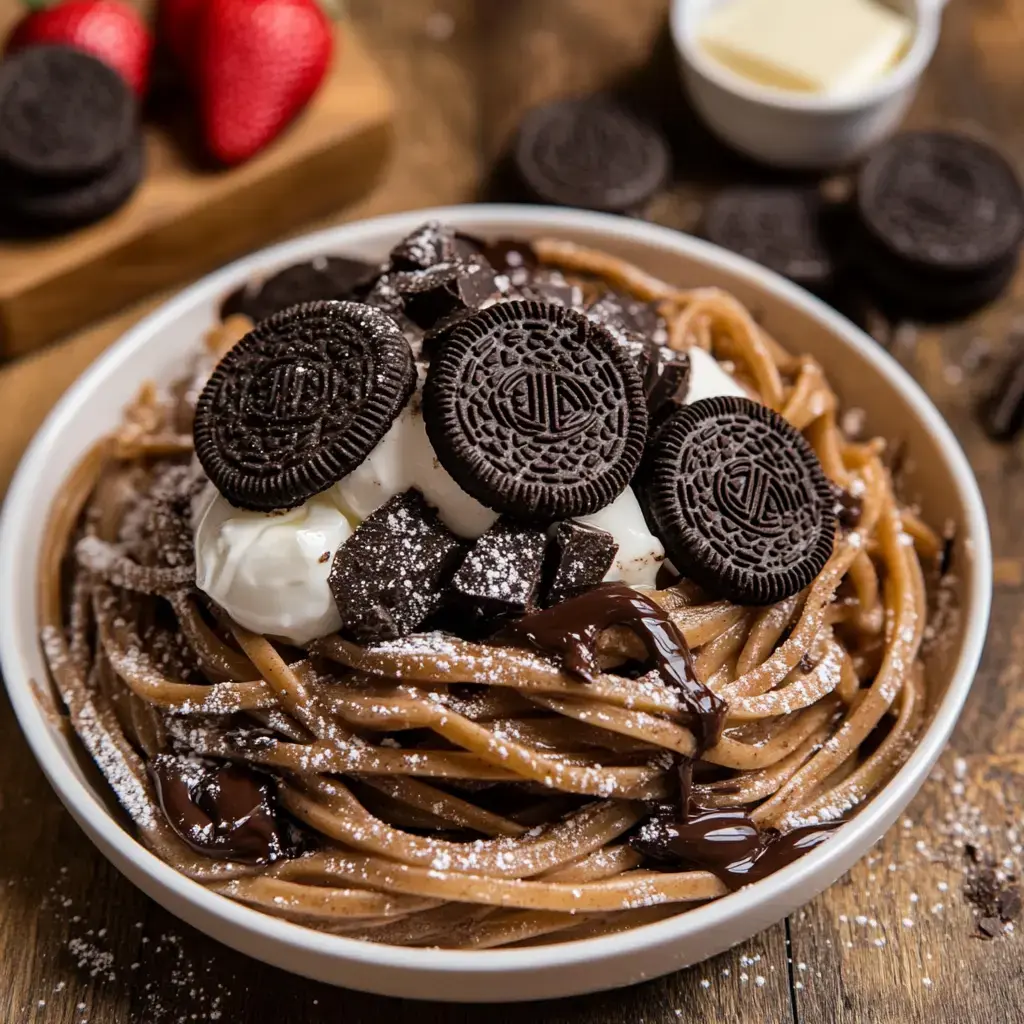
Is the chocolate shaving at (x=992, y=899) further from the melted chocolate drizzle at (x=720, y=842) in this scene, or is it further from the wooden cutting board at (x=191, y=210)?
the wooden cutting board at (x=191, y=210)

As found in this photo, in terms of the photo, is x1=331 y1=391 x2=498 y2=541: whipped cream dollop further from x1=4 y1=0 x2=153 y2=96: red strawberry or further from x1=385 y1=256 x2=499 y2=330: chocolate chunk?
x1=4 y1=0 x2=153 y2=96: red strawberry

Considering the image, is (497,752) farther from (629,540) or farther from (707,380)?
(707,380)

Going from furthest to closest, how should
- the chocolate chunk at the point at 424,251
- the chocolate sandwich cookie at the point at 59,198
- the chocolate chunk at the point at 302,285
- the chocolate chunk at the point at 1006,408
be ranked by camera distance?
the chocolate sandwich cookie at the point at 59,198, the chocolate chunk at the point at 1006,408, the chocolate chunk at the point at 302,285, the chocolate chunk at the point at 424,251

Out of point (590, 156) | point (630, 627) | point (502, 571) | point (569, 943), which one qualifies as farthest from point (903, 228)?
point (569, 943)

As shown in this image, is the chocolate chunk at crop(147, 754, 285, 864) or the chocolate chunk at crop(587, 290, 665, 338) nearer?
the chocolate chunk at crop(147, 754, 285, 864)

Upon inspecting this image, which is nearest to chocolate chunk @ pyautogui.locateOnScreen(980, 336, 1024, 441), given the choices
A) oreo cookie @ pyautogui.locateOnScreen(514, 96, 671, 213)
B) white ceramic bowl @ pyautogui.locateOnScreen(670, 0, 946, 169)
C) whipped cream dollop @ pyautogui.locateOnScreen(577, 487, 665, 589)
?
white ceramic bowl @ pyautogui.locateOnScreen(670, 0, 946, 169)

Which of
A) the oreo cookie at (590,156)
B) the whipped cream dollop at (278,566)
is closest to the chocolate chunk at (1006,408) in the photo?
the oreo cookie at (590,156)

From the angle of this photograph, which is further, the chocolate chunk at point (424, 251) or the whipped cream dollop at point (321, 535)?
the chocolate chunk at point (424, 251)
